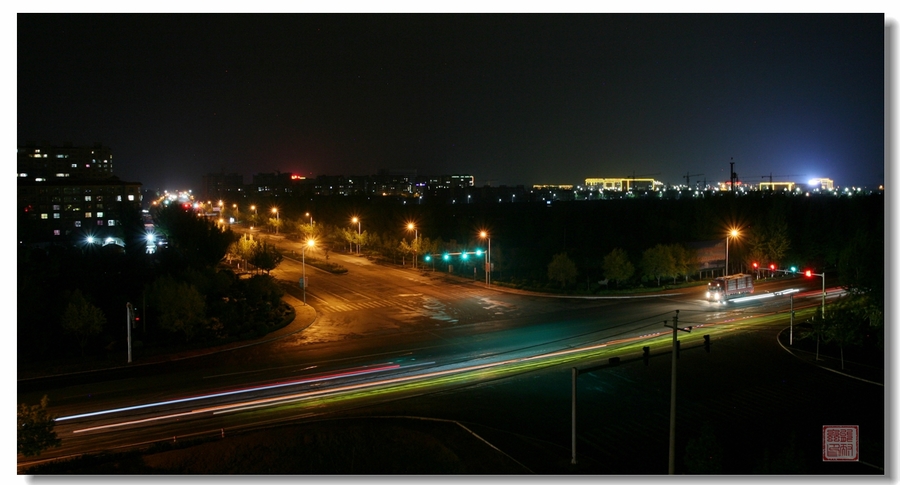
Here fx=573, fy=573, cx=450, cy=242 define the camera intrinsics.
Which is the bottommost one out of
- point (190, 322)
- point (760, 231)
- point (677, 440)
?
point (677, 440)

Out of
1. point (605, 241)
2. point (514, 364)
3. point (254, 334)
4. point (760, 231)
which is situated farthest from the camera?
A: point (605, 241)

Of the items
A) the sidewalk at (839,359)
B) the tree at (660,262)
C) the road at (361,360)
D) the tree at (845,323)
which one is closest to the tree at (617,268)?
the tree at (660,262)

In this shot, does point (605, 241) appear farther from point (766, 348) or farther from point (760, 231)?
point (766, 348)

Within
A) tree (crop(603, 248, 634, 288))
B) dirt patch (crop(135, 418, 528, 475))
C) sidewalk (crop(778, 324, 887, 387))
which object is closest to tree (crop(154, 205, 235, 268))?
tree (crop(603, 248, 634, 288))

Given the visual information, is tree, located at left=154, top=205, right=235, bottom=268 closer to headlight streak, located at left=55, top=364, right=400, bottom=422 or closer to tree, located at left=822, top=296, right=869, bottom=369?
headlight streak, located at left=55, top=364, right=400, bottom=422

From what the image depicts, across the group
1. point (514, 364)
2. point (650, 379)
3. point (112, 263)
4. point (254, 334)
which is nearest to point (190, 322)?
point (254, 334)

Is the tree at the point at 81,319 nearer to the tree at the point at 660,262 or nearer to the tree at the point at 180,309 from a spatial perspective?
the tree at the point at 180,309

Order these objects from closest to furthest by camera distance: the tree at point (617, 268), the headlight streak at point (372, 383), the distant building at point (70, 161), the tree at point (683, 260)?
1. the headlight streak at point (372, 383)
2. the tree at point (617, 268)
3. the tree at point (683, 260)
4. the distant building at point (70, 161)
